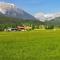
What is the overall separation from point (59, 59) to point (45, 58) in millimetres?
1567

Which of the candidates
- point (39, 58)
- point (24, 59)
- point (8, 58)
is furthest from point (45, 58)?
point (8, 58)

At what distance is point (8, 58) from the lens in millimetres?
22031

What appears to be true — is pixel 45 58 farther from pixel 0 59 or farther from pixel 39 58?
pixel 0 59

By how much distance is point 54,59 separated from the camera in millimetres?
21078

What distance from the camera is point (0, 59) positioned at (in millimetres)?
21109

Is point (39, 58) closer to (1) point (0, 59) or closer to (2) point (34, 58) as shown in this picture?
(2) point (34, 58)

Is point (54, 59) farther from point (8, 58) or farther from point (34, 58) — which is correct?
point (8, 58)

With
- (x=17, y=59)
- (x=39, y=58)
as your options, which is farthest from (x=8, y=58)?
(x=39, y=58)

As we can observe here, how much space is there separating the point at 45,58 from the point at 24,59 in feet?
6.45

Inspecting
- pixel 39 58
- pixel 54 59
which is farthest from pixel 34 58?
pixel 54 59

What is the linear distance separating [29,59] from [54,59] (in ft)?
7.09

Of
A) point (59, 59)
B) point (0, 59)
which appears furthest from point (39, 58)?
point (0, 59)

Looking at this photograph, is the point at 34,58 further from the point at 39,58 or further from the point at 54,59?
the point at 54,59

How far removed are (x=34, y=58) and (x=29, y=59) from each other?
0.85 metres
